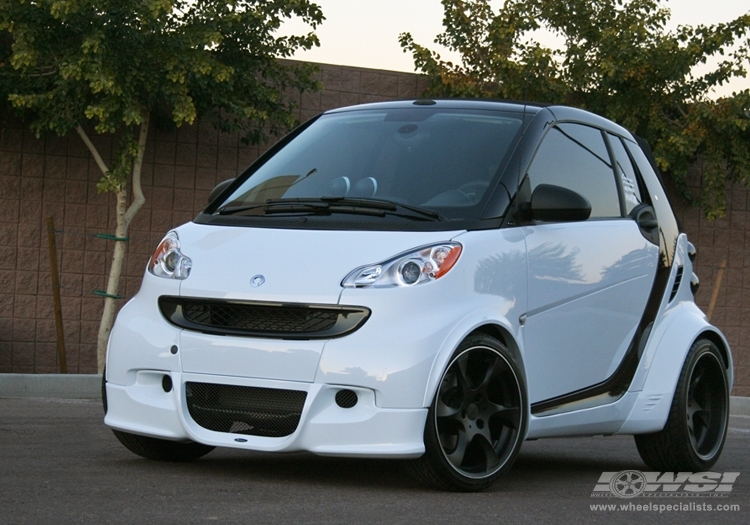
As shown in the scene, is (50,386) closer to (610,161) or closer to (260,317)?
(610,161)

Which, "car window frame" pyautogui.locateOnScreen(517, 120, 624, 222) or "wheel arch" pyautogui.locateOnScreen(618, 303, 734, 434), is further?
"wheel arch" pyautogui.locateOnScreen(618, 303, 734, 434)

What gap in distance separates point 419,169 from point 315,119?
1078mm

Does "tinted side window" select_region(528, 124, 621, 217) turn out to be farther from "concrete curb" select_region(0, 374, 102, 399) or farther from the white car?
"concrete curb" select_region(0, 374, 102, 399)

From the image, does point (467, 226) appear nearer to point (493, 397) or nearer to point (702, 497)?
point (493, 397)

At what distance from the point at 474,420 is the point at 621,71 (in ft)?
34.4

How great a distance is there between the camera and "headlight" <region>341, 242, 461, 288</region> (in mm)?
4902

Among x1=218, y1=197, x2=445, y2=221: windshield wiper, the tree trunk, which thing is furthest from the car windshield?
the tree trunk

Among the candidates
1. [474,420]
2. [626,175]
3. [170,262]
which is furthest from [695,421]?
[170,262]

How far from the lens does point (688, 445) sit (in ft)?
20.9

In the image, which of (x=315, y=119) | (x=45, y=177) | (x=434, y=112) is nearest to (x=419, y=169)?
(x=434, y=112)

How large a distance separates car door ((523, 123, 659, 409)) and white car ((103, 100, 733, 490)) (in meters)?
0.01

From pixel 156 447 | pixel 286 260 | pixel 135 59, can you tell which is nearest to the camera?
pixel 286 260

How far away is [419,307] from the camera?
4.86m

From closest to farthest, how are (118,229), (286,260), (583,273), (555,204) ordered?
(286,260) → (555,204) → (583,273) → (118,229)
